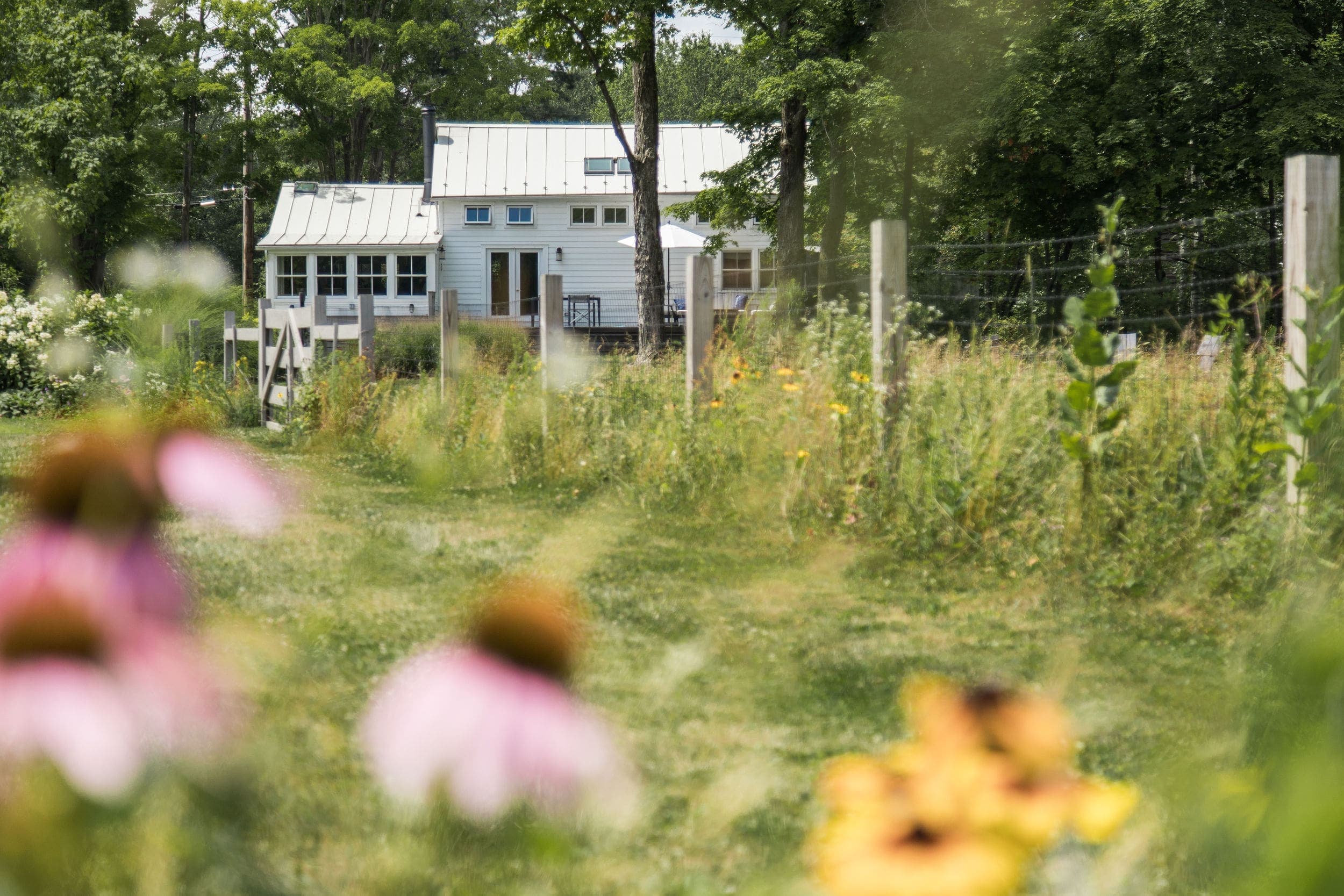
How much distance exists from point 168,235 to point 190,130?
3.57 m

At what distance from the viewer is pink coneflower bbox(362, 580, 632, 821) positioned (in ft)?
1.11

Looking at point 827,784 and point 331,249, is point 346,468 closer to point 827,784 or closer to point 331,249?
point 827,784

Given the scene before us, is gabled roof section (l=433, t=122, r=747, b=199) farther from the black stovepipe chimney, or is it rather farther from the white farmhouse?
the black stovepipe chimney

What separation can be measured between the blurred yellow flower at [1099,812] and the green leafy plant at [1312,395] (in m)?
4.11

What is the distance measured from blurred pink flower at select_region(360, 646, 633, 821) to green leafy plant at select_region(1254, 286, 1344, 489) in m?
4.19

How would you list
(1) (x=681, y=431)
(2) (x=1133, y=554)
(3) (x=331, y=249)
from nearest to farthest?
(2) (x=1133, y=554) → (1) (x=681, y=431) → (3) (x=331, y=249)

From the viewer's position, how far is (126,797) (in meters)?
0.32

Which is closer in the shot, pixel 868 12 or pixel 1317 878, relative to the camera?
pixel 1317 878

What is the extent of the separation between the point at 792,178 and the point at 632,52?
3.55m

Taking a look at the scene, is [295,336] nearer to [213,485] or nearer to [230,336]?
[230,336]

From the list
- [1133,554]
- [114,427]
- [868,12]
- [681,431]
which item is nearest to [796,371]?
[681,431]

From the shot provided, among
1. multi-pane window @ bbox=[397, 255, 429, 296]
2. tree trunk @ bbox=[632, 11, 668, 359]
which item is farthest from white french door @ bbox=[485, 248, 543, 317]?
tree trunk @ bbox=[632, 11, 668, 359]

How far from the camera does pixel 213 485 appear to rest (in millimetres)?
352

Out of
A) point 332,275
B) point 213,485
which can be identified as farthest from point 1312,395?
point 332,275
